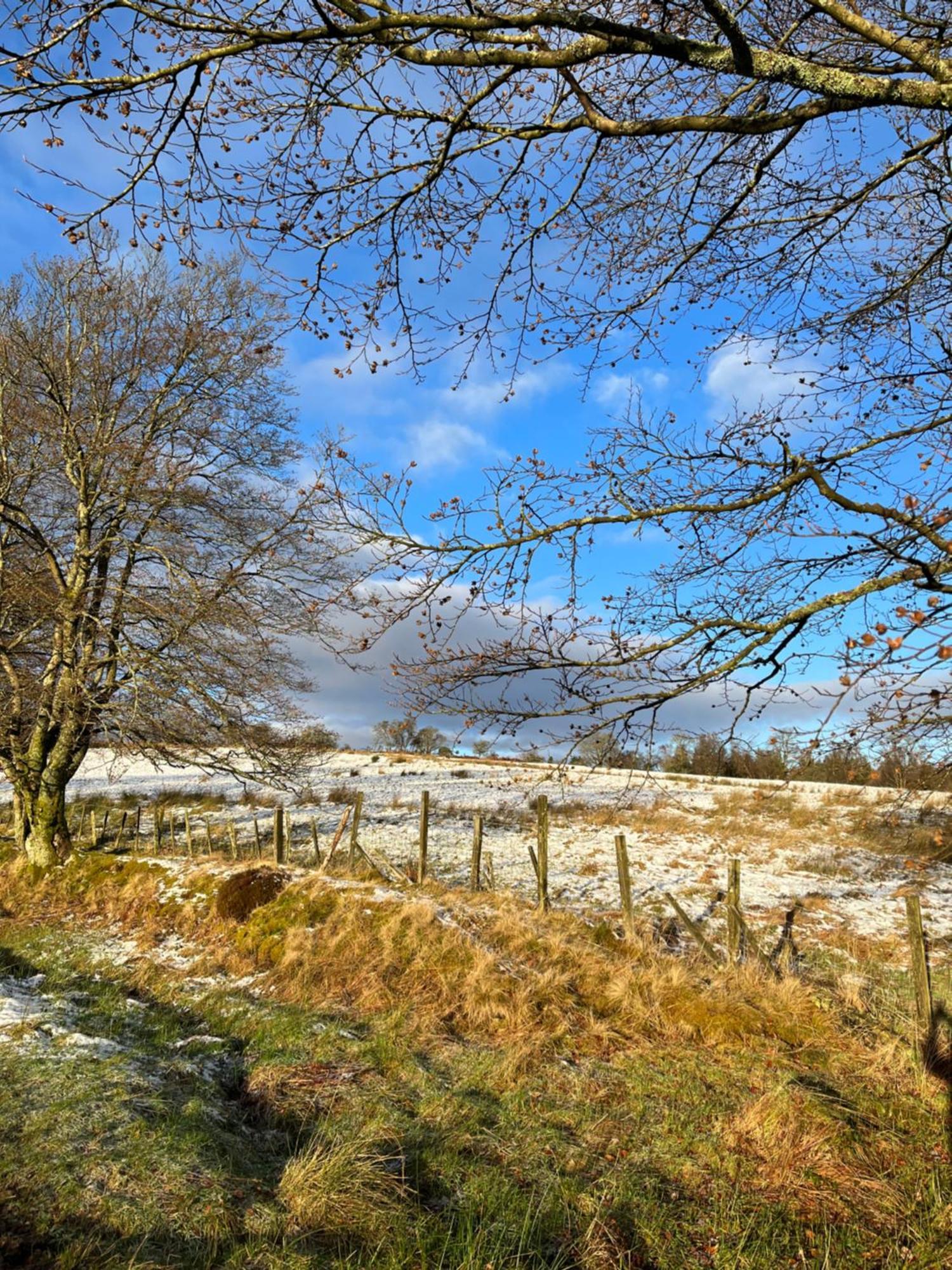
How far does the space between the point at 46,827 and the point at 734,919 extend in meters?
10.9

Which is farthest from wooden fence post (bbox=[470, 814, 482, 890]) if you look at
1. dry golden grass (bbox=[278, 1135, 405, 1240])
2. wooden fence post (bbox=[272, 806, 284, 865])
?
dry golden grass (bbox=[278, 1135, 405, 1240])

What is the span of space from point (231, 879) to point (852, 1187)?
23.4ft

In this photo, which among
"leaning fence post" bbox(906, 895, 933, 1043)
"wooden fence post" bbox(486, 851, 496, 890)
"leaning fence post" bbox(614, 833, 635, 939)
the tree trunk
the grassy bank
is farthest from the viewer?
"wooden fence post" bbox(486, 851, 496, 890)

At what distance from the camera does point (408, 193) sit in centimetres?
430

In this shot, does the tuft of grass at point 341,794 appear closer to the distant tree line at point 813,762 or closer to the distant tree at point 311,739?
the distant tree at point 311,739

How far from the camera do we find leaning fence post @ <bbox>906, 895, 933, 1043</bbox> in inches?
254

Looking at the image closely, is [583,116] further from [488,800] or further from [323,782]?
[323,782]

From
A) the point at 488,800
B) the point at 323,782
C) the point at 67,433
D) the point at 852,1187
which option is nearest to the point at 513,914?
the point at 852,1187

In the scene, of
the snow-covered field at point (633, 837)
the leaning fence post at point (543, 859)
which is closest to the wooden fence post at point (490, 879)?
the snow-covered field at point (633, 837)

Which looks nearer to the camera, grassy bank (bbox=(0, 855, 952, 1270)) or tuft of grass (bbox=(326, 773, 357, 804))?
grassy bank (bbox=(0, 855, 952, 1270))

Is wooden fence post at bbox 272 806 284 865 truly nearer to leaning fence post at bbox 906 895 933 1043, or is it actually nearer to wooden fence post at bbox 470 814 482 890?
wooden fence post at bbox 470 814 482 890

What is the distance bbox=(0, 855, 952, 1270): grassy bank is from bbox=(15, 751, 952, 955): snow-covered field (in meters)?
1.99

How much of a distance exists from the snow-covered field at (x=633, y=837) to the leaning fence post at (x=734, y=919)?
1.21 meters

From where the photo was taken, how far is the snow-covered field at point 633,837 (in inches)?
492
